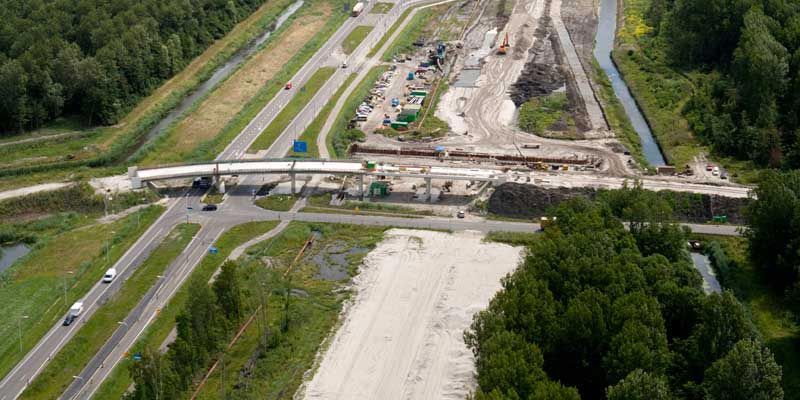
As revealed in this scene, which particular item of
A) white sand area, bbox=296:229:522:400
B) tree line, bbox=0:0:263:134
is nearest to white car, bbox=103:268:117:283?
white sand area, bbox=296:229:522:400

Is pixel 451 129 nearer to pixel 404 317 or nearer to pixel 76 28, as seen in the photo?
pixel 404 317

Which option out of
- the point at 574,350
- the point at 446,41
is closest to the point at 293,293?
the point at 574,350

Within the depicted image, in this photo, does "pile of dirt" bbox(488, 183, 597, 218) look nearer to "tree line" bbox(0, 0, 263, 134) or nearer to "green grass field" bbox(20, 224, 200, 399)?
"green grass field" bbox(20, 224, 200, 399)

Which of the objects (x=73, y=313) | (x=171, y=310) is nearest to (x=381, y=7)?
(x=171, y=310)

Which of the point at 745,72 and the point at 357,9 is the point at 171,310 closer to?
the point at 745,72

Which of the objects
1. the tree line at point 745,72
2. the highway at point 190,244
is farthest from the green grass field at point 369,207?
the tree line at point 745,72

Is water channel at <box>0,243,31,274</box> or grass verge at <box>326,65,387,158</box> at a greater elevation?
grass verge at <box>326,65,387,158</box>
